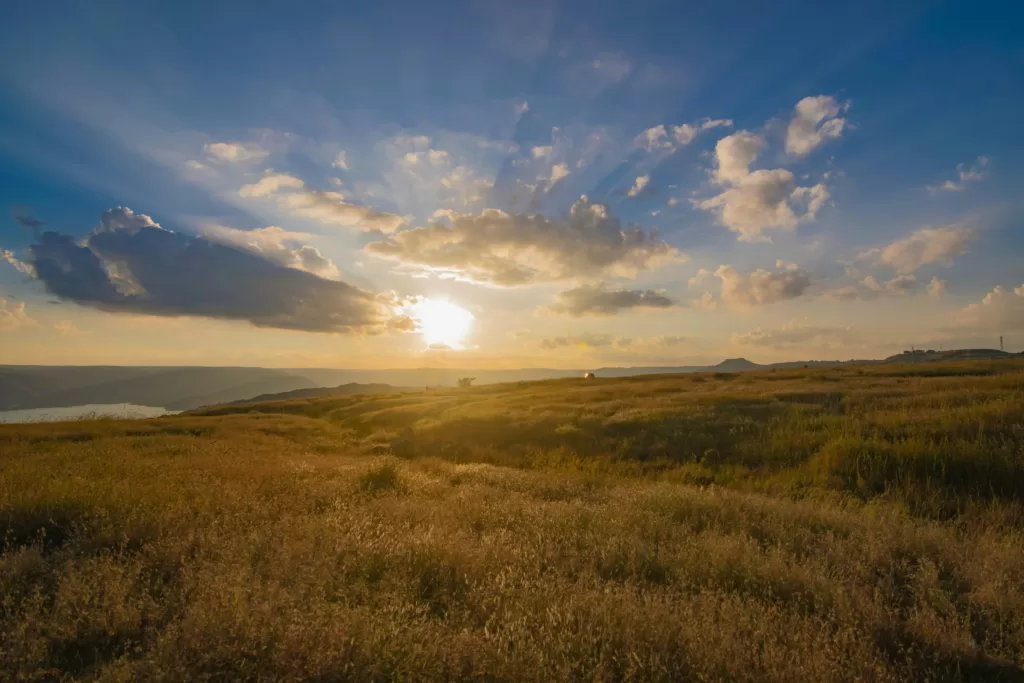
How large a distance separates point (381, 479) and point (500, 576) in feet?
18.2

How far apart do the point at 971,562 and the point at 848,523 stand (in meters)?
1.58

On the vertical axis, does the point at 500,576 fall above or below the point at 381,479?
above

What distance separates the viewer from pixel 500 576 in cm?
446

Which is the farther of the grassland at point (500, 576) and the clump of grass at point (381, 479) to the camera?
the clump of grass at point (381, 479)

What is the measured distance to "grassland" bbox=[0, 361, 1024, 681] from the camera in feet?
10.4

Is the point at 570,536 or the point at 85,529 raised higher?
the point at 85,529

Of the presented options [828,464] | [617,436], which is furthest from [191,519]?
[617,436]

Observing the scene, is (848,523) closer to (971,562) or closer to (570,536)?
(971,562)

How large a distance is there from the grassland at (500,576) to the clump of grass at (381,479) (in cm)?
5

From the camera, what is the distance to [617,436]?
17766 millimetres

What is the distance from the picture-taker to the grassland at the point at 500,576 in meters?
3.18

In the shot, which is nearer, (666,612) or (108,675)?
(108,675)

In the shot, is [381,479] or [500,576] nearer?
[500,576]

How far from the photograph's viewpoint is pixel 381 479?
9383mm
